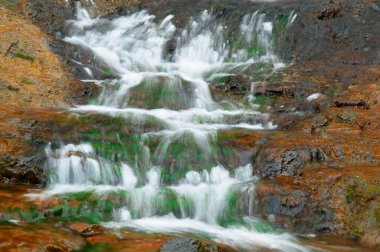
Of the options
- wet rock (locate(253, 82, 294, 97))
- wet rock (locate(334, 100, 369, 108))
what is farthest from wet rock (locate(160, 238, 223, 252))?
wet rock (locate(253, 82, 294, 97))

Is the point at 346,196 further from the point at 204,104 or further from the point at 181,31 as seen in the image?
the point at 181,31

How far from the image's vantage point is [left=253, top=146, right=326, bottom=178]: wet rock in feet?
32.5

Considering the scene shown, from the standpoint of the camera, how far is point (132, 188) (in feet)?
→ 30.6

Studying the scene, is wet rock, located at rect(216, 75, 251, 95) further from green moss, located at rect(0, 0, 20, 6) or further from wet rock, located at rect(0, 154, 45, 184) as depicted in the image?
green moss, located at rect(0, 0, 20, 6)

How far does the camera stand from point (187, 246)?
631 centimetres

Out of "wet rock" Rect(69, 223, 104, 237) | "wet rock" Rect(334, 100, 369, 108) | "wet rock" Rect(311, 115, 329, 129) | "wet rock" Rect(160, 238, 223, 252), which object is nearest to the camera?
"wet rock" Rect(160, 238, 223, 252)

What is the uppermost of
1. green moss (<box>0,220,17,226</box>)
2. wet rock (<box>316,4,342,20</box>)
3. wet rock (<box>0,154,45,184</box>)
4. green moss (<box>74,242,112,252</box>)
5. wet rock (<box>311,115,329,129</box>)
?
wet rock (<box>316,4,342,20</box>)

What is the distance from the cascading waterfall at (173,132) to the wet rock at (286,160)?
1.10 ft

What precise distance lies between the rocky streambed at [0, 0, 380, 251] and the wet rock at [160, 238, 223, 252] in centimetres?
2

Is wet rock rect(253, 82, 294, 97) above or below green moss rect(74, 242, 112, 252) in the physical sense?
above

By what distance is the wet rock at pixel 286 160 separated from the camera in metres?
9.91

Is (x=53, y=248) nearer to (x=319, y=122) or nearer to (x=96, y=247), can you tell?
(x=96, y=247)

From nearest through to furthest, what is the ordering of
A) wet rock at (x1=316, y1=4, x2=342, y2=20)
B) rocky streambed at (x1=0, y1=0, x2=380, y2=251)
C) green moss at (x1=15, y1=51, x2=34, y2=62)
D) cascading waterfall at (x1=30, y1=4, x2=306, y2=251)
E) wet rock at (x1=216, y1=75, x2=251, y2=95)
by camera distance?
rocky streambed at (x1=0, y1=0, x2=380, y2=251) → cascading waterfall at (x1=30, y1=4, x2=306, y2=251) → green moss at (x1=15, y1=51, x2=34, y2=62) → wet rock at (x1=216, y1=75, x2=251, y2=95) → wet rock at (x1=316, y1=4, x2=342, y2=20)

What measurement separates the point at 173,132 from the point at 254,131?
2.15 metres
